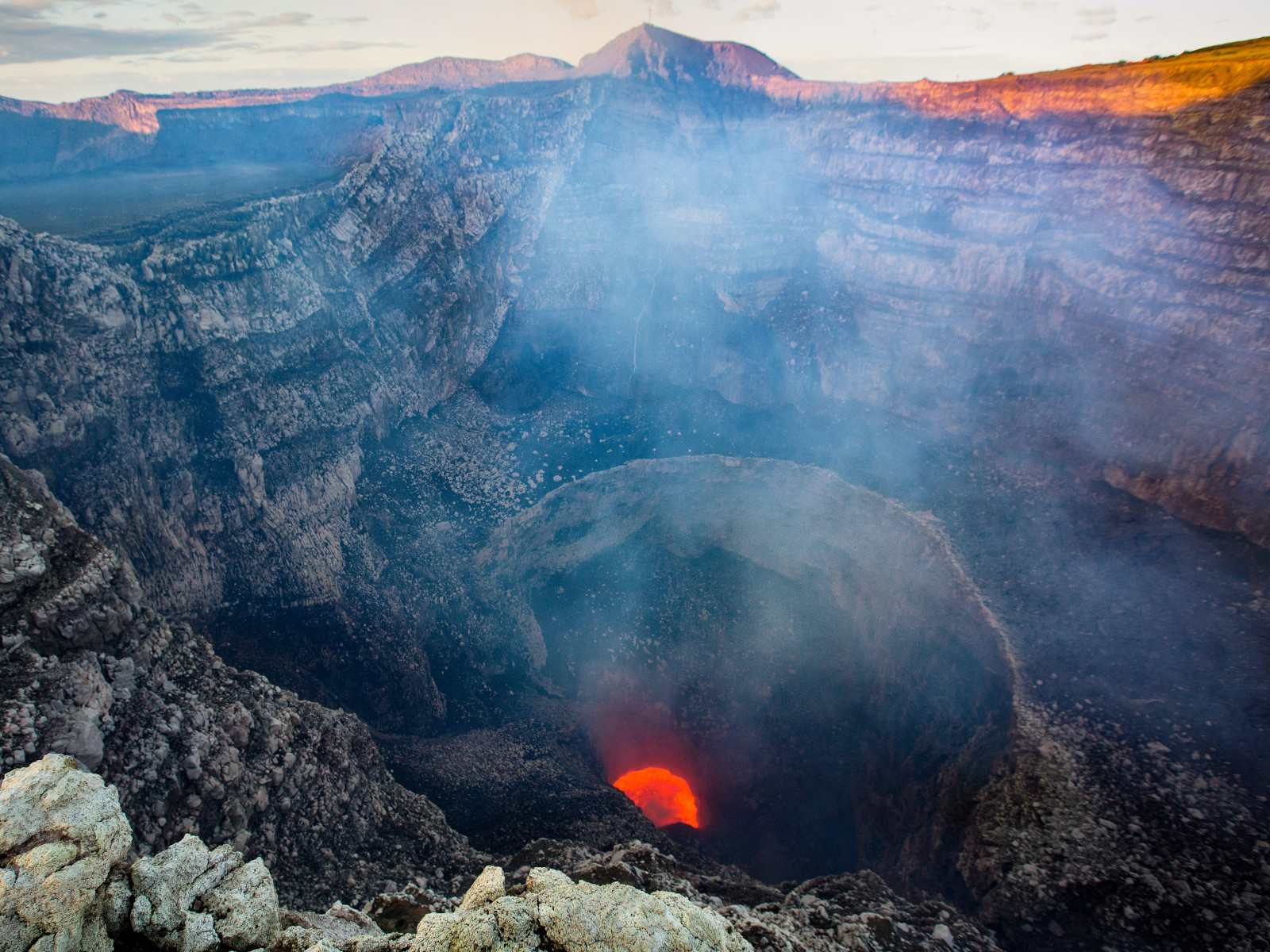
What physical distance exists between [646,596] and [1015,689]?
1575 centimetres

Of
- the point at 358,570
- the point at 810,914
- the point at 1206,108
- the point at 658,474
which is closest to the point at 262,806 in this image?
the point at 358,570

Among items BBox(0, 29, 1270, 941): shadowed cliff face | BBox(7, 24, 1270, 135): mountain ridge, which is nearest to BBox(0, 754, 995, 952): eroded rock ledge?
BBox(0, 29, 1270, 941): shadowed cliff face

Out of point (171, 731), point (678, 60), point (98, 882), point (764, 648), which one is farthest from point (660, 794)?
point (678, 60)

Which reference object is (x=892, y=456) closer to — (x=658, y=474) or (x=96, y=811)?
(x=658, y=474)

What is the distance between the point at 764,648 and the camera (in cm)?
2675

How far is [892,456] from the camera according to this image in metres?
25.1

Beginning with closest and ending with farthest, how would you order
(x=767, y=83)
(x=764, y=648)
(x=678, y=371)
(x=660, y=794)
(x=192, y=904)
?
(x=192, y=904), (x=660, y=794), (x=764, y=648), (x=678, y=371), (x=767, y=83)

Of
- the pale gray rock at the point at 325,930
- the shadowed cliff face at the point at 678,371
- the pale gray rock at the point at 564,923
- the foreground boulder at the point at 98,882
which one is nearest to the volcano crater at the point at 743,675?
the shadowed cliff face at the point at 678,371

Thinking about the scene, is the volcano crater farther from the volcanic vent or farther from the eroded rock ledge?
the eroded rock ledge

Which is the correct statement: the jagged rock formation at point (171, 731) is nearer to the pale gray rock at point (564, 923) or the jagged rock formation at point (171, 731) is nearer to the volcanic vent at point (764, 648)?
the pale gray rock at point (564, 923)

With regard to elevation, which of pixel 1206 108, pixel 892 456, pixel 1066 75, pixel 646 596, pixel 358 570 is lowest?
pixel 646 596

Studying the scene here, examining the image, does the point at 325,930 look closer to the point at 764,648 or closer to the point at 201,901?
the point at 201,901

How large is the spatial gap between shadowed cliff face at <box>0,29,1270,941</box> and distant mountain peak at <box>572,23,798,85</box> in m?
2.46

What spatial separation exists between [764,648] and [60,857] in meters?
23.7
